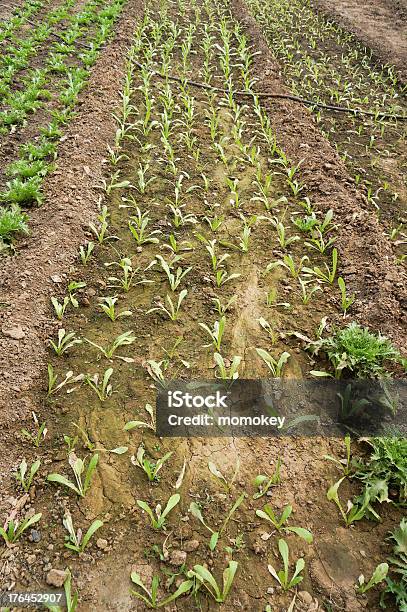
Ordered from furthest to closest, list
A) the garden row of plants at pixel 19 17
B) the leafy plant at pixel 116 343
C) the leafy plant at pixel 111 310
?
the garden row of plants at pixel 19 17 → the leafy plant at pixel 111 310 → the leafy plant at pixel 116 343

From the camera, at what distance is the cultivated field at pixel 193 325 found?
2467 mm

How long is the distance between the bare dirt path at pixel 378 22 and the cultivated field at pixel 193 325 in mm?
2203

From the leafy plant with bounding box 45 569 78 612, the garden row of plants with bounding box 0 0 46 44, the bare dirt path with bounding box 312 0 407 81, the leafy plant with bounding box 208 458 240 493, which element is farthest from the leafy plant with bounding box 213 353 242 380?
the garden row of plants with bounding box 0 0 46 44

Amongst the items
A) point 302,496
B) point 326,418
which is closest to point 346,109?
point 326,418

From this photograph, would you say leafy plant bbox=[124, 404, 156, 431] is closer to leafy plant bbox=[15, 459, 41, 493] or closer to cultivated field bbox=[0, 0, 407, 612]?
cultivated field bbox=[0, 0, 407, 612]

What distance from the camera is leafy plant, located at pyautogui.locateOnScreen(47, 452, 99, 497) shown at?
268 centimetres

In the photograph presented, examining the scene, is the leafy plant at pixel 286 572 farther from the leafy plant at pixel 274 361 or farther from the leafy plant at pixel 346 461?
the leafy plant at pixel 274 361

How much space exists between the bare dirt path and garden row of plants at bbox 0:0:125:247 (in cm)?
569

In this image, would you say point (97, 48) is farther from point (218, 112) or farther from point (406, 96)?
point (406, 96)

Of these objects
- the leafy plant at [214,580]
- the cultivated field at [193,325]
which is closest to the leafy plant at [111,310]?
the cultivated field at [193,325]

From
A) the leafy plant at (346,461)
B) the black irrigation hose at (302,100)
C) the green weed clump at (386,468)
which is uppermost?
the black irrigation hose at (302,100)

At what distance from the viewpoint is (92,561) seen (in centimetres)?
245

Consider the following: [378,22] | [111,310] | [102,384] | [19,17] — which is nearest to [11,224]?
[111,310]

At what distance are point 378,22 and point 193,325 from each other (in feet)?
38.1
